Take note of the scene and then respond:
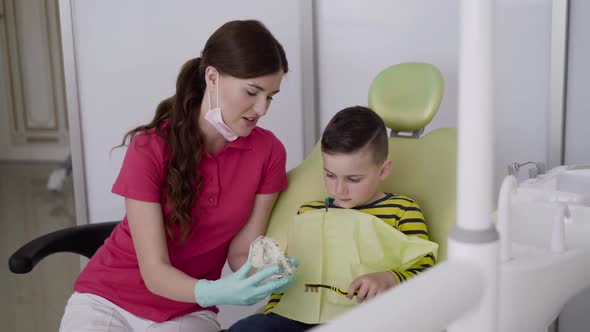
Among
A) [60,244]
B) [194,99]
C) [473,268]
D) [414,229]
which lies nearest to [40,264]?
[60,244]

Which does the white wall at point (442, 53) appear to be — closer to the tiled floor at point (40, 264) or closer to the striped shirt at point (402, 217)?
the striped shirt at point (402, 217)

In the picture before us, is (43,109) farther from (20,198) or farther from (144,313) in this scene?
(144,313)

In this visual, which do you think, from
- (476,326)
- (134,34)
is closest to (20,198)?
(134,34)

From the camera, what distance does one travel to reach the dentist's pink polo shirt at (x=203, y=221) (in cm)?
145

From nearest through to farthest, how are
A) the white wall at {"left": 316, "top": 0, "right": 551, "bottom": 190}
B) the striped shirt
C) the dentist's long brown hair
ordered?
the striped shirt → the dentist's long brown hair → the white wall at {"left": 316, "top": 0, "right": 551, "bottom": 190}

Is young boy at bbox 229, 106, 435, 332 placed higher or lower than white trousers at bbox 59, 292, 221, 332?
higher

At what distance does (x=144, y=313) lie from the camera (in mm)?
1441

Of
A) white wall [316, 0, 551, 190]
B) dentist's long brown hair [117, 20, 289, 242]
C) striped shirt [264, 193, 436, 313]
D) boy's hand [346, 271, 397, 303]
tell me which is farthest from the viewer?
white wall [316, 0, 551, 190]

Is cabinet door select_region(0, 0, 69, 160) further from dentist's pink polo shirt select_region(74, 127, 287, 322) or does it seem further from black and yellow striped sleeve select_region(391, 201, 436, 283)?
black and yellow striped sleeve select_region(391, 201, 436, 283)

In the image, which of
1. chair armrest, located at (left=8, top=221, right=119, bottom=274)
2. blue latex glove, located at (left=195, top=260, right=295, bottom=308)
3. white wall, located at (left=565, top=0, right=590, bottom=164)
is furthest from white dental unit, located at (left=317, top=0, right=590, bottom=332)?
chair armrest, located at (left=8, top=221, right=119, bottom=274)

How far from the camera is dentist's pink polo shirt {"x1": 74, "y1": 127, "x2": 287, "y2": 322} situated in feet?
4.75

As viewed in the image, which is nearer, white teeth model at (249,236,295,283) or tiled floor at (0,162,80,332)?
white teeth model at (249,236,295,283)

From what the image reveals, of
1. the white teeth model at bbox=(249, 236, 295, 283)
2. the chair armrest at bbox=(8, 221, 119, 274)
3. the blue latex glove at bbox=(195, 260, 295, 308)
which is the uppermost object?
the white teeth model at bbox=(249, 236, 295, 283)

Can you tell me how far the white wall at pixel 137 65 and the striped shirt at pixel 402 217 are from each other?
71 centimetres
